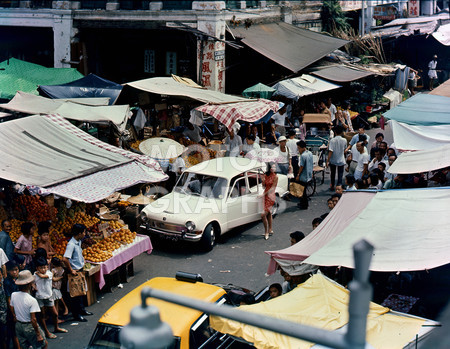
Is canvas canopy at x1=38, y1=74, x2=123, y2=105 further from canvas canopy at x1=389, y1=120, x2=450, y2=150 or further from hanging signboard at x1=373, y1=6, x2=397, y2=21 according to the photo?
hanging signboard at x1=373, y1=6, x2=397, y2=21

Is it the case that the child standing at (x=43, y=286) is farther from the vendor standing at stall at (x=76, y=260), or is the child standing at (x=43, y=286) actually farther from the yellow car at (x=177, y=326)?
the yellow car at (x=177, y=326)

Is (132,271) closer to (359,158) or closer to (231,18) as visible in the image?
(359,158)

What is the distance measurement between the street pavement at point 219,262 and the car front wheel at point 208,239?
0.46ft

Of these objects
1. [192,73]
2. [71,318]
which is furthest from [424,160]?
[192,73]

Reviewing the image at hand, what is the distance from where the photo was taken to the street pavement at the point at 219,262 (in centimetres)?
928

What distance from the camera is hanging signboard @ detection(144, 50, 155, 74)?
73.0 feet

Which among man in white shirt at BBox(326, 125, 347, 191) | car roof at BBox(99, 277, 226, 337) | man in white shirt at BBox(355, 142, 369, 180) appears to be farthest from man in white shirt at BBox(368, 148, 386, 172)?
car roof at BBox(99, 277, 226, 337)

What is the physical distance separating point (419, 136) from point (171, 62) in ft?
38.9

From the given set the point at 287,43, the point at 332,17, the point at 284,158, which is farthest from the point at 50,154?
the point at 332,17

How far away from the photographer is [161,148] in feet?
45.6

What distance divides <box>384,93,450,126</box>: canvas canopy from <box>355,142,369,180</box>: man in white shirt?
1.38 metres

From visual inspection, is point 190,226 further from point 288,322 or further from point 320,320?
point 288,322

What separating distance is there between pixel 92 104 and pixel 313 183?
19.8ft

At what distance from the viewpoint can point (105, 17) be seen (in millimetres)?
21469
